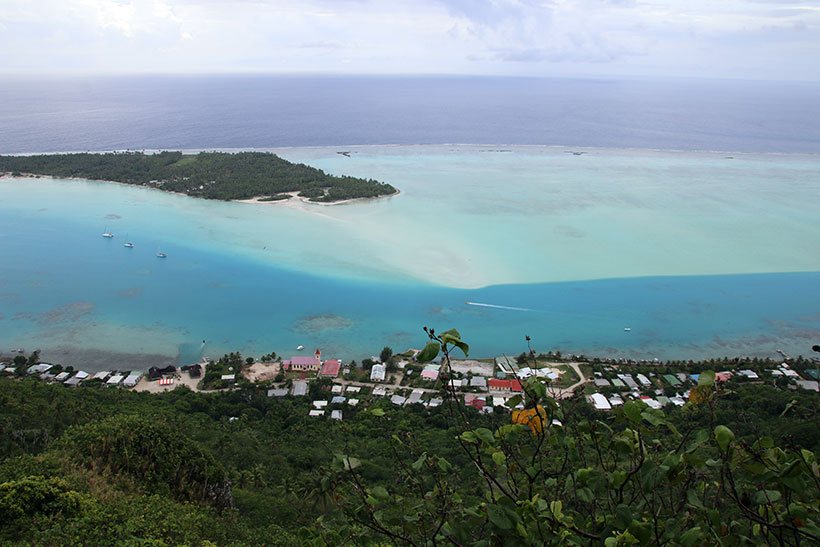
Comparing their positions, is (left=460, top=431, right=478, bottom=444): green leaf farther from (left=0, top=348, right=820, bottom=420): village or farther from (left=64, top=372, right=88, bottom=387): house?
(left=64, top=372, right=88, bottom=387): house

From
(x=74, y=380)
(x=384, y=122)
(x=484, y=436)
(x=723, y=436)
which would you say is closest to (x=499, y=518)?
(x=484, y=436)

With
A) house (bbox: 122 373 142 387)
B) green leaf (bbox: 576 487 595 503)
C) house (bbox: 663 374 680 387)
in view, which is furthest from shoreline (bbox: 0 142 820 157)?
green leaf (bbox: 576 487 595 503)

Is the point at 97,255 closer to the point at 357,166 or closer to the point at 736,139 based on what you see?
the point at 357,166

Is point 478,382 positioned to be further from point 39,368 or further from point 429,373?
point 39,368

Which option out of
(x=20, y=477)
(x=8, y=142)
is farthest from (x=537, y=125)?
(x=20, y=477)

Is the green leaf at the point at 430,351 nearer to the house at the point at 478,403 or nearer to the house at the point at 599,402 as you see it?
the house at the point at 478,403

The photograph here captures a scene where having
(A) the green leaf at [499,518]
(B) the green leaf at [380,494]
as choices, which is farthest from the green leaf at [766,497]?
(B) the green leaf at [380,494]
